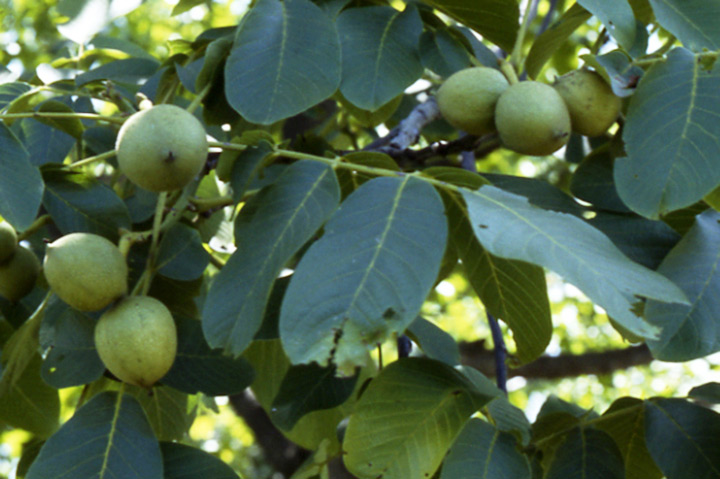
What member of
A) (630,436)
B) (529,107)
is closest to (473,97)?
(529,107)

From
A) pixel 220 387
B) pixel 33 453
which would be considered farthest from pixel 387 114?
pixel 33 453

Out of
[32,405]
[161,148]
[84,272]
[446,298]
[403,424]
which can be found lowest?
[446,298]

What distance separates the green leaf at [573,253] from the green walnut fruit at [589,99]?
0.25 metres

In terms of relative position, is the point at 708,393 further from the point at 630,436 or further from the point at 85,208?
the point at 85,208

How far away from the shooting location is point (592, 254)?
2.54 feet

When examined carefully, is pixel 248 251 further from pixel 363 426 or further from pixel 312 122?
pixel 312 122

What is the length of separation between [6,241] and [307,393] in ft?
1.55

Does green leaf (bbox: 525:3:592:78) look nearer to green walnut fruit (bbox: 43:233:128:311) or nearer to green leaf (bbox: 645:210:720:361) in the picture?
green leaf (bbox: 645:210:720:361)

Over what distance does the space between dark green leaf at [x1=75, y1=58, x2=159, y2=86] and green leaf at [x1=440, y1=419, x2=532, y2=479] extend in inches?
32.3

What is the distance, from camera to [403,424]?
97 centimetres

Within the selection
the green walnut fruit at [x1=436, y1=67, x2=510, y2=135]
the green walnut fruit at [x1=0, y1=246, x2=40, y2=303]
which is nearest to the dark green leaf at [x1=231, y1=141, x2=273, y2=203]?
the green walnut fruit at [x1=436, y1=67, x2=510, y2=135]

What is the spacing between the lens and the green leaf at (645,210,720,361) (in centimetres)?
88

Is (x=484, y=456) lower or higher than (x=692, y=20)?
lower

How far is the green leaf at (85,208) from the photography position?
3.75 ft
